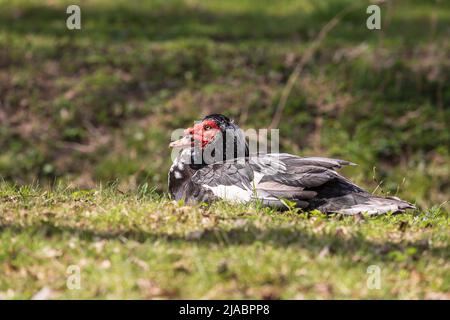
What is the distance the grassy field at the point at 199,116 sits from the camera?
4535 millimetres

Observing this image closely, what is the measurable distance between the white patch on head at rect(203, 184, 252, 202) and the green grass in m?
0.46

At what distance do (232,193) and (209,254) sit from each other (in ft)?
5.62

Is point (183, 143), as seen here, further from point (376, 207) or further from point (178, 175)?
point (376, 207)

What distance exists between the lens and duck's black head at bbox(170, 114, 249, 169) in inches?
280

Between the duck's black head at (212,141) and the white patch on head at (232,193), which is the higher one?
the duck's black head at (212,141)

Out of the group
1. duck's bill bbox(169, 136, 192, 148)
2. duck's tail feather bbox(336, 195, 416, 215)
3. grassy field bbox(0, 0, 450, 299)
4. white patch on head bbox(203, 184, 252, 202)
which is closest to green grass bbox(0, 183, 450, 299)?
grassy field bbox(0, 0, 450, 299)

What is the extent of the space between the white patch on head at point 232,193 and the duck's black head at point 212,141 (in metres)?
0.73

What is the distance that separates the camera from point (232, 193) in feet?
20.7

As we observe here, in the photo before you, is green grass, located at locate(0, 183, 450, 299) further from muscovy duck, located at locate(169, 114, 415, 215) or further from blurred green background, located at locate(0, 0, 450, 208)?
blurred green background, located at locate(0, 0, 450, 208)

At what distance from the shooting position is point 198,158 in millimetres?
7113

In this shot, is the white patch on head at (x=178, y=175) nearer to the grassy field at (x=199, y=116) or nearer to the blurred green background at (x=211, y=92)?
the grassy field at (x=199, y=116)

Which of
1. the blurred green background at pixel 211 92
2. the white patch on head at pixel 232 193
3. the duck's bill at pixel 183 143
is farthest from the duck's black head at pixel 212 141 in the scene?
the blurred green background at pixel 211 92
